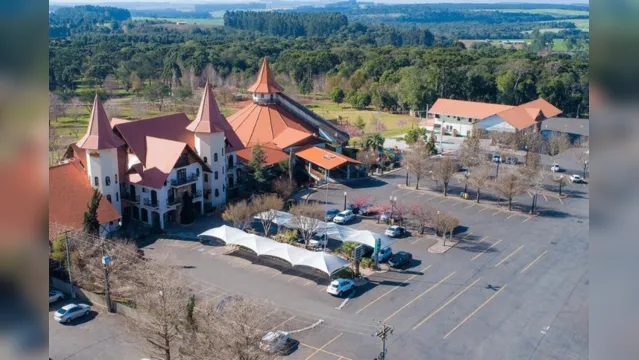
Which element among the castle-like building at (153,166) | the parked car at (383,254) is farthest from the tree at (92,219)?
the parked car at (383,254)

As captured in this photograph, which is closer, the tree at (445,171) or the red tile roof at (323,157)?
the tree at (445,171)

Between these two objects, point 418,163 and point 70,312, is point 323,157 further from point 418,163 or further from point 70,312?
point 70,312

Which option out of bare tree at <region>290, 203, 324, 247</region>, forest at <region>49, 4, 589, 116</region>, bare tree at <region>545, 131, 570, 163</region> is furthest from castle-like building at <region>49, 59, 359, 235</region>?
forest at <region>49, 4, 589, 116</region>

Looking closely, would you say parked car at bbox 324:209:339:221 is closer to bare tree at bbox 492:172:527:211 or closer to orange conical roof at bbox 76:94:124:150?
bare tree at bbox 492:172:527:211

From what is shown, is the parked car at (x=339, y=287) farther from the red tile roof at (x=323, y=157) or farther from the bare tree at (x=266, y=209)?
the red tile roof at (x=323, y=157)

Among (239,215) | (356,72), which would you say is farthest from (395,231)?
(356,72)
